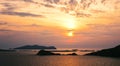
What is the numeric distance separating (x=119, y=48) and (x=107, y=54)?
1062cm

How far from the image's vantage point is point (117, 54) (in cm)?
17450

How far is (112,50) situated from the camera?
602 ft

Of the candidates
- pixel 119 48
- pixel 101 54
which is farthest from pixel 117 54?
pixel 101 54

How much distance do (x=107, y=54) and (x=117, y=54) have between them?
40.1 feet

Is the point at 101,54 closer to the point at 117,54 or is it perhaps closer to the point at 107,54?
the point at 107,54

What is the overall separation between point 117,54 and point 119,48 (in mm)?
6069

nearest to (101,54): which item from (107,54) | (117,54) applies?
(107,54)

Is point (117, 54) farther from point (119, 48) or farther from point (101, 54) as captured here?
point (101, 54)

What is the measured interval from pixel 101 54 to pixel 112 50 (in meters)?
10.9

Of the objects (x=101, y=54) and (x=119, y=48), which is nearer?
(x=119, y=48)

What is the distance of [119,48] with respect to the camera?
587 feet

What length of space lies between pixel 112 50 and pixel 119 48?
612cm

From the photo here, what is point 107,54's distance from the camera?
185875mm

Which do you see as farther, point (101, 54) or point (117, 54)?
point (101, 54)
